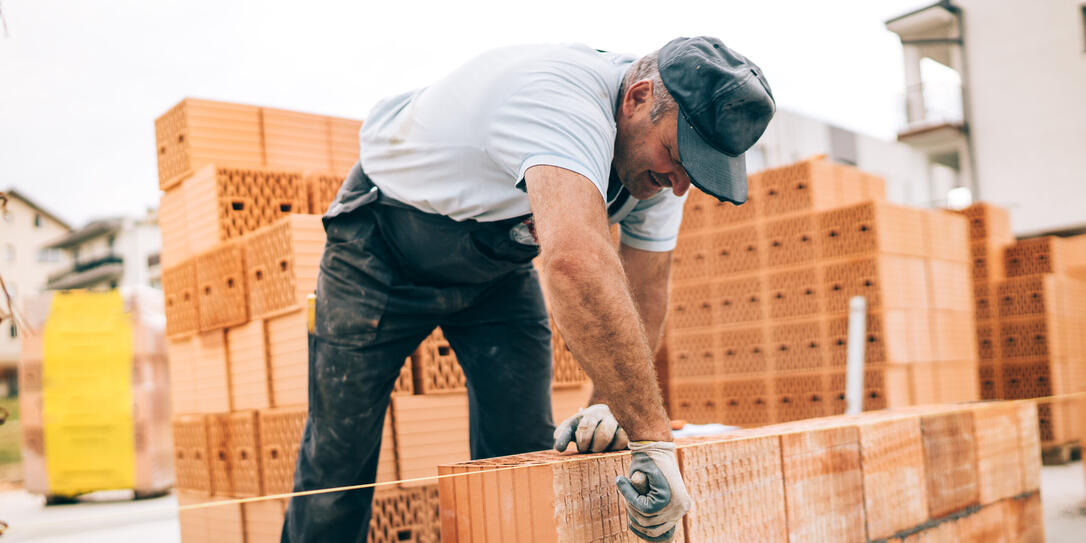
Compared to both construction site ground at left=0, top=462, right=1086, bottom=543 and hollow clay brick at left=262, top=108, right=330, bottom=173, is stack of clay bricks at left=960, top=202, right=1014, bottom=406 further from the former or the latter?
hollow clay brick at left=262, top=108, right=330, bottom=173

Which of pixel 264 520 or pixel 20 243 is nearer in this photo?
pixel 20 243

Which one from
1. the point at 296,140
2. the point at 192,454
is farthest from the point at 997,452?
the point at 192,454

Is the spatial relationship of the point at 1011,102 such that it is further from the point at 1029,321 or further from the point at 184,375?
the point at 184,375

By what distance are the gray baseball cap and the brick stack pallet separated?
7.19 ft

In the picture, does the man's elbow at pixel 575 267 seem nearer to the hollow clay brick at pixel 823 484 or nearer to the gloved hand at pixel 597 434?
the gloved hand at pixel 597 434

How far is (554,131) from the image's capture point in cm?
181

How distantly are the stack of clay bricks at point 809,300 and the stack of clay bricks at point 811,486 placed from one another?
300cm

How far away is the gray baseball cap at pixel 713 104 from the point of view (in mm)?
1902

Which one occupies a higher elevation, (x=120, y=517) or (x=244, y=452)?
(x=120, y=517)

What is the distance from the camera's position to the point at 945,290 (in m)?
7.41

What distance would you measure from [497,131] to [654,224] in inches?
31.8

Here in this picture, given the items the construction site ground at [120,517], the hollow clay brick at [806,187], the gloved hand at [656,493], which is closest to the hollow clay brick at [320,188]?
the construction site ground at [120,517]

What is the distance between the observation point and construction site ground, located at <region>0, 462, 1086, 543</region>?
4.93 feet

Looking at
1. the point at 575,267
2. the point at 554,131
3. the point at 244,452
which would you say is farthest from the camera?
the point at 244,452
